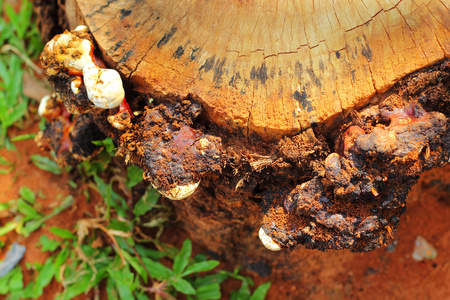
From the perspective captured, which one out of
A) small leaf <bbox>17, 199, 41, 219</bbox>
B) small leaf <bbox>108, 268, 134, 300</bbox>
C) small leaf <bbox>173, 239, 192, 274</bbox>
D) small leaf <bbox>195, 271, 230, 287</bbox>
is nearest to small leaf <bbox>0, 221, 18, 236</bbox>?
small leaf <bbox>17, 199, 41, 219</bbox>

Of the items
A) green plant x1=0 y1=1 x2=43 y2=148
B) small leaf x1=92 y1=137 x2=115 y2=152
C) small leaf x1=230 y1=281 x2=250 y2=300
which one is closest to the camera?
small leaf x1=92 y1=137 x2=115 y2=152

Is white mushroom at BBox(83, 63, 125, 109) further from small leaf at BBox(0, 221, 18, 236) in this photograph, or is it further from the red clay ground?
small leaf at BBox(0, 221, 18, 236)

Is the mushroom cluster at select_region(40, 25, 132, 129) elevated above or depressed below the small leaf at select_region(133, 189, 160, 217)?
above

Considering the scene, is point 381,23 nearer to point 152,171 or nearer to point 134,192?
point 152,171

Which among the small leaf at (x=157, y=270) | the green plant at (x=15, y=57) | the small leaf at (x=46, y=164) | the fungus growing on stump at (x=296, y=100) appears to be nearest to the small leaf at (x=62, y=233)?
the small leaf at (x=46, y=164)

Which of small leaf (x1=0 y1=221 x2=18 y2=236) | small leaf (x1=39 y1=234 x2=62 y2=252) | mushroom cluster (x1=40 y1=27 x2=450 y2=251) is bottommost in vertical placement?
small leaf (x1=39 y1=234 x2=62 y2=252)

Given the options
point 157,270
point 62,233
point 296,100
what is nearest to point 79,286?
point 62,233

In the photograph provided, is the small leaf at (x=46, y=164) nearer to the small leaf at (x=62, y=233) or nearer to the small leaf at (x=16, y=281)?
the small leaf at (x=62, y=233)
